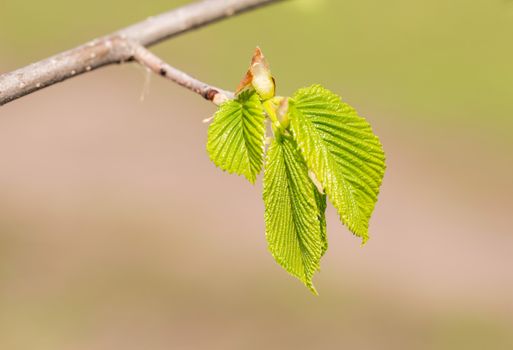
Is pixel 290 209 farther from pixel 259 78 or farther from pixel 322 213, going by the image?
pixel 259 78

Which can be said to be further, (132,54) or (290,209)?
(132,54)

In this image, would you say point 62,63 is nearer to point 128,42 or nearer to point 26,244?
point 128,42

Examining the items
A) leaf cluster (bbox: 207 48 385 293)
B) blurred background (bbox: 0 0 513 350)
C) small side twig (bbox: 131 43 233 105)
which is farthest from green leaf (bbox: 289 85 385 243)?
blurred background (bbox: 0 0 513 350)

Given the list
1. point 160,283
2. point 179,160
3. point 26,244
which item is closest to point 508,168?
point 179,160

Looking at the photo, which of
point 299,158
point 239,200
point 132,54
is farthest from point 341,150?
point 239,200

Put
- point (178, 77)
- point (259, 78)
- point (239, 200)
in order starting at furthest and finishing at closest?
point (239, 200) → point (178, 77) → point (259, 78)

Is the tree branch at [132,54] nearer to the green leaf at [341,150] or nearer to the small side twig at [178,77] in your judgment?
the small side twig at [178,77]
